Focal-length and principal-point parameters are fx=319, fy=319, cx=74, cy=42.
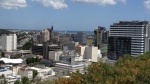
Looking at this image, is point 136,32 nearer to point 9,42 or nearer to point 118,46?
point 118,46

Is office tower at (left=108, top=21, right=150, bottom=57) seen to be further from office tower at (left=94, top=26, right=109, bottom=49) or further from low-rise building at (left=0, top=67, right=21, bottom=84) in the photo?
office tower at (left=94, top=26, right=109, bottom=49)

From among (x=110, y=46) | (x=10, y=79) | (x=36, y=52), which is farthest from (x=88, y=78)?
(x=36, y=52)

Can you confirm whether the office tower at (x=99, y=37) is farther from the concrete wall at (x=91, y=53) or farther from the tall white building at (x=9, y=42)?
the tall white building at (x=9, y=42)

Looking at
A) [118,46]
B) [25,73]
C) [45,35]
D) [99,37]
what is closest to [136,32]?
[118,46]

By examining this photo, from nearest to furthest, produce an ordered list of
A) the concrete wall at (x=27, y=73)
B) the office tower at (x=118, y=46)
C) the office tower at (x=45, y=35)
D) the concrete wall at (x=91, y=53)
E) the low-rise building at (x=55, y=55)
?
the concrete wall at (x=27, y=73)
the office tower at (x=118, y=46)
the concrete wall at (x=91, y=53)
the low-rise building at (x=55, y=55)
the office tower at (x=45, y=35)

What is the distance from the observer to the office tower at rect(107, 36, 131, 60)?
26969mm

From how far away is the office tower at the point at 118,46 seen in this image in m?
27.0

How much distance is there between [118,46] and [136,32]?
2273 millimetres

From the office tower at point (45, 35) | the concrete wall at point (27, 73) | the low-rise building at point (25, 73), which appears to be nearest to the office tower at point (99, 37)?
the office tower at point (45, 35)

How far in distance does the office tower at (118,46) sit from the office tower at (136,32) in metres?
0.35

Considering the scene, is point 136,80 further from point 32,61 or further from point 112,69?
point 32,61

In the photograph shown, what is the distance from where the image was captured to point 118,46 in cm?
2769

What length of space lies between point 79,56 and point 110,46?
5.22 m

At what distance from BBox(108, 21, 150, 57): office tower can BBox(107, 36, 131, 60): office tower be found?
348 millimetres
